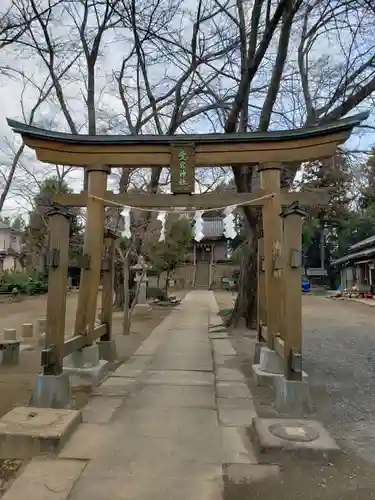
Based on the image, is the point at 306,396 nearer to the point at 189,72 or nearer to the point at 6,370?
the point at 6,370

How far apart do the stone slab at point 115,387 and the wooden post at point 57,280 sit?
0.79 meters

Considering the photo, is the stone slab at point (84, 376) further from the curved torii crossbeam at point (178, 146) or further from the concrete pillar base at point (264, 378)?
the curved torii crossbeam at point (178, 146)

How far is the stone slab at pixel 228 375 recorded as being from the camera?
617 centimetres

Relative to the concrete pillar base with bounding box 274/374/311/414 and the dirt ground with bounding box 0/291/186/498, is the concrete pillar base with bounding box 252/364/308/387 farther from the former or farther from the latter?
the dirt ground with bounding box 0/291/186/498

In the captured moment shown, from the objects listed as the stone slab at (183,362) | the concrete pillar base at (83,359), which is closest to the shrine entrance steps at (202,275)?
the stone slab at (183,362)

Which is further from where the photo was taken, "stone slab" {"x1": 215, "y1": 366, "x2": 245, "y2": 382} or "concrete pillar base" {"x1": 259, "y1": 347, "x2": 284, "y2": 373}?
"stone slab" {"x1": 215, "y1": 366, "x2": 245, "y2": 382}

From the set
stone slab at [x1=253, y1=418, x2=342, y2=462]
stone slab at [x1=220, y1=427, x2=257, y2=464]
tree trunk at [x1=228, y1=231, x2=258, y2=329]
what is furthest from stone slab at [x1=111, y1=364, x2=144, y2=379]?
tree trunk at [x1=228, y1=231, x2=258, y2=329]

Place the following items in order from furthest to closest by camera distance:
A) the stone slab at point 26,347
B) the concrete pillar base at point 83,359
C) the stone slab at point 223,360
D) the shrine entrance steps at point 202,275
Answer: the shrine entrance steps at point 202,275 → the stone slab at point 26,347 → the stone slab at point 223,360 → the concrete pillar base at point 83,359

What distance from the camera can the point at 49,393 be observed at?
15.1 ft

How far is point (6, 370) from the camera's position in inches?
274

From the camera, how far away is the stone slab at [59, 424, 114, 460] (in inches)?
134

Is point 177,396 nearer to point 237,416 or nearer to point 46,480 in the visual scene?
point 237,416

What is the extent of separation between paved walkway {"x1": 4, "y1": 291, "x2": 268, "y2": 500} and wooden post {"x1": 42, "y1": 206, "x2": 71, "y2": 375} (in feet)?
2.83

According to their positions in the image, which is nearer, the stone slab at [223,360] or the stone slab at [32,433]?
the stone slab at [32,433]
